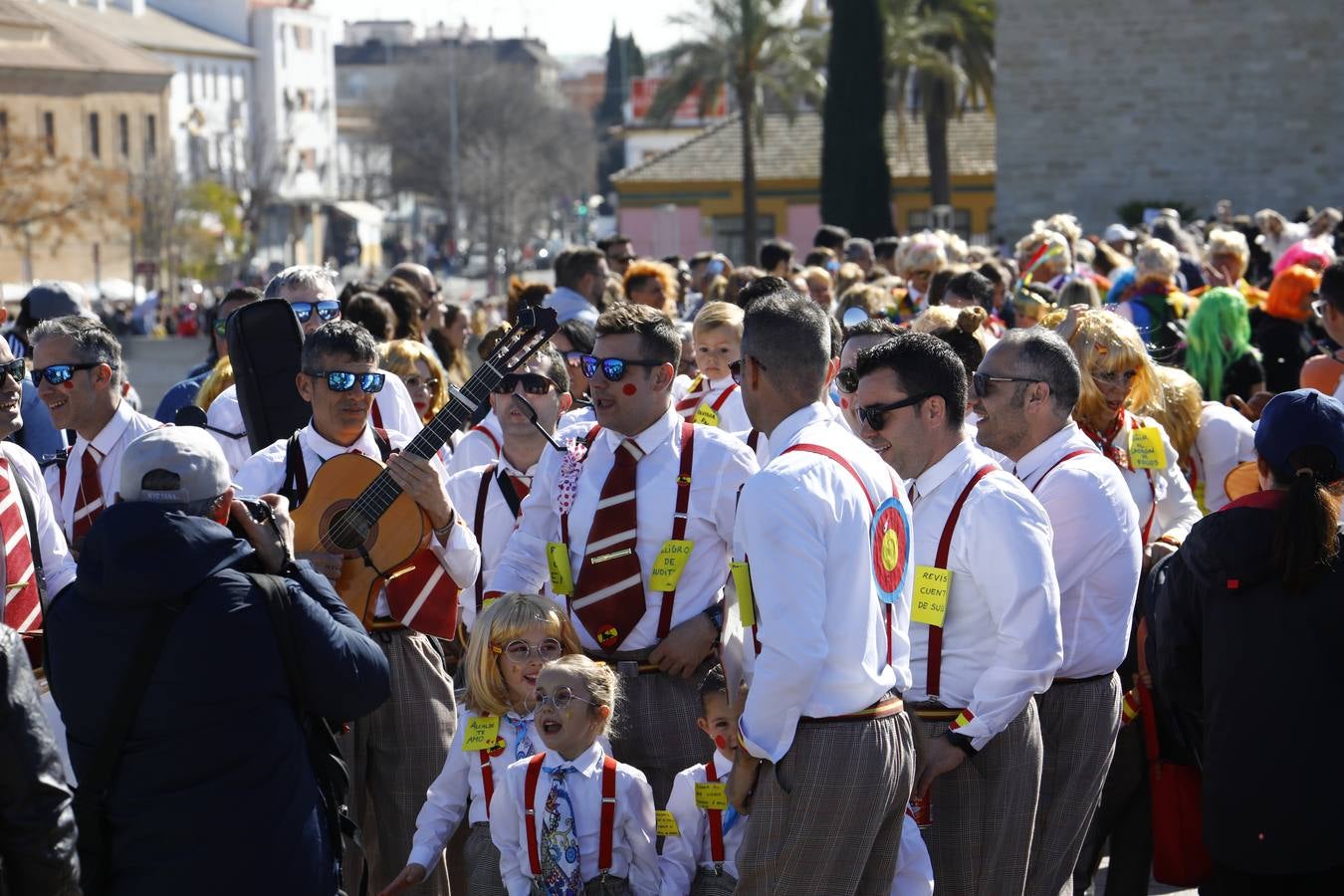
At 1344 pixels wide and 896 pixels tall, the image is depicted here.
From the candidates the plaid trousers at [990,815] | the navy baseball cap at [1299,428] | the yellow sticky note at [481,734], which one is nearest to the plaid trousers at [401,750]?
the yellow sticky note at [481,734]

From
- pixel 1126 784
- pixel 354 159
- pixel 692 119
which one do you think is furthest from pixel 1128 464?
pixel 354 159

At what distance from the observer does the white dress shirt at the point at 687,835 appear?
18.0ft

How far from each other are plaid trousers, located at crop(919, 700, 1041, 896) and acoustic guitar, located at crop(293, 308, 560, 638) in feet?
6.23

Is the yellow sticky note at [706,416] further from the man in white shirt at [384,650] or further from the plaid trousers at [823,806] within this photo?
the plaid trousers at [823,806]

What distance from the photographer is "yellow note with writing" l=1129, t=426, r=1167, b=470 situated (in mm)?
6473

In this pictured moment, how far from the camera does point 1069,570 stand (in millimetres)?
5406

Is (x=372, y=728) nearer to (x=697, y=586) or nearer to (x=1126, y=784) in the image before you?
(x=697, y=586)

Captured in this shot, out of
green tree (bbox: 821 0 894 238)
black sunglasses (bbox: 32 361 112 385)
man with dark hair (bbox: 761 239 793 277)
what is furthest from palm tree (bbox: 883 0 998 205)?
black sunglasses (bbox: 32 361 112 385)

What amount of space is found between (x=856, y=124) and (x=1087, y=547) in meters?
37.5

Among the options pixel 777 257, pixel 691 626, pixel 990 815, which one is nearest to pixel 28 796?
pixel 691 626

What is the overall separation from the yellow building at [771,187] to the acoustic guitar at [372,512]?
1980 inches

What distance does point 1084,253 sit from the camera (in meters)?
15.2

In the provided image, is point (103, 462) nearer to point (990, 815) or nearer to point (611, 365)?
point (611, 365)

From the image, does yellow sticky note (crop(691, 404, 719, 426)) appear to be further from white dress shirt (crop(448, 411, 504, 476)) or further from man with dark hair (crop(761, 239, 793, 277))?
man with dark hair (crop(761, 239, 793, 277))
